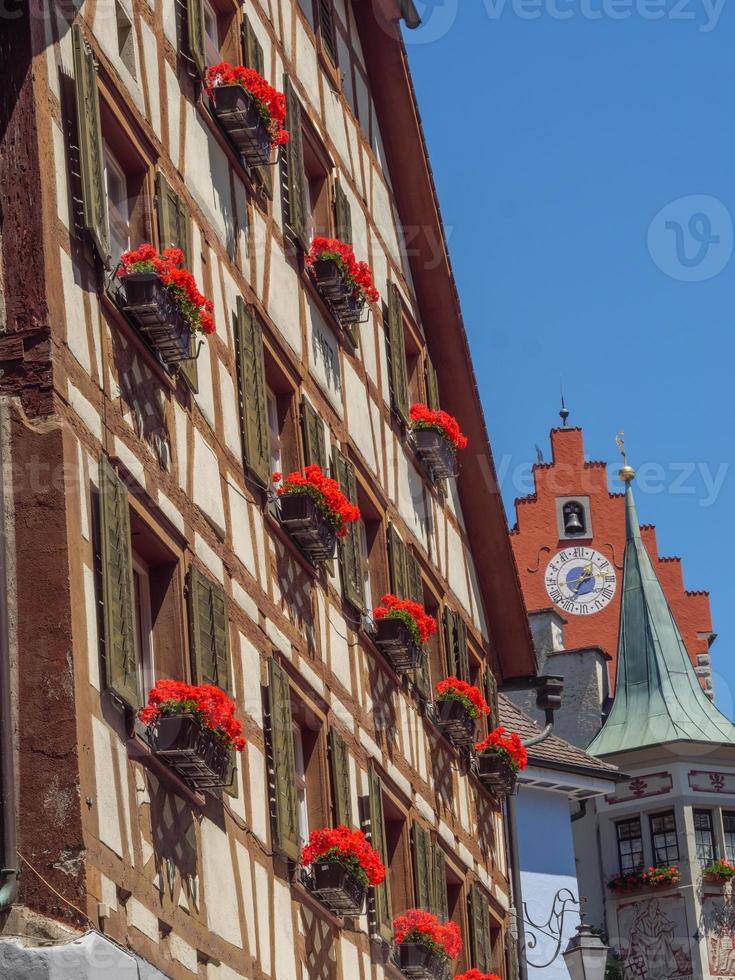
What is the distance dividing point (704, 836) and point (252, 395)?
75.8 ft

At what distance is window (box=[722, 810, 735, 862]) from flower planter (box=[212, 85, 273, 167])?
2304cm

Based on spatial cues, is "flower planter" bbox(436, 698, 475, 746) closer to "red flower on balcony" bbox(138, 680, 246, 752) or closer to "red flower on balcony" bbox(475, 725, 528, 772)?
"red flower on balcony" bbox(475, 725, 528, 772)

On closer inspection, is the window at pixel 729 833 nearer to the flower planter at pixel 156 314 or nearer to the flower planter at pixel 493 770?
the flower planter at pixel 493 770

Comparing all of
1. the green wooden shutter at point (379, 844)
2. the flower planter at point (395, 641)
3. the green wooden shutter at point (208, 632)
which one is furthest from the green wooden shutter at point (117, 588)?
the flower planter at point (395, 641)

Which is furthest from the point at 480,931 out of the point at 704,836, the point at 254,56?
the point at 704,836

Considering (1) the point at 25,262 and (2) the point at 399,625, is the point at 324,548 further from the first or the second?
(1) the point at 25,262

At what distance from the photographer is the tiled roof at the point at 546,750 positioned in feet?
86.8

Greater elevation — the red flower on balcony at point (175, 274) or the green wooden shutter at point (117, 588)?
the red flower on balcony at point (175, 274)

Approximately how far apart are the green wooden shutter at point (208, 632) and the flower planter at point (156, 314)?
49.5 inches

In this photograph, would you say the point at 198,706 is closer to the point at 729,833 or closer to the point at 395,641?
the point at 395,641

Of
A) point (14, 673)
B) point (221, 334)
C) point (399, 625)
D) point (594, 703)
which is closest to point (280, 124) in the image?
point (221, 334)

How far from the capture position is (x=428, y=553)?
66.4 feet

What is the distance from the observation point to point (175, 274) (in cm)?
1293

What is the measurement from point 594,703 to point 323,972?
29938 mm
